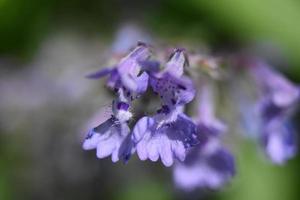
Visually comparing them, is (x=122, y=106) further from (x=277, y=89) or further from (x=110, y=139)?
(x=277, y=89)

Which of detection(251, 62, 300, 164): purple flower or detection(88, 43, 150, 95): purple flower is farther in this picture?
detection(251, 62, 300, 164): purple flower

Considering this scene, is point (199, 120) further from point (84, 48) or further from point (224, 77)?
point (84, 48)

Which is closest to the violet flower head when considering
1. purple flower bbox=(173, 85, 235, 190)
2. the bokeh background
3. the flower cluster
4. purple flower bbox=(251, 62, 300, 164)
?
the flower cluster

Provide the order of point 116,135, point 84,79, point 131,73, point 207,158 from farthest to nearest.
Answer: point 84,79 → point 207,158 → point 116,135 → point 131,73

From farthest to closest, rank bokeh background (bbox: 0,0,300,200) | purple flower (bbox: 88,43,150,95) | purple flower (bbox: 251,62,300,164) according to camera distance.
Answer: bokeh background (bbox: 0,0,300,200)
purple flower (bbox: 251,62,300,164)
purple flower (bbox: 88,43,150,95)

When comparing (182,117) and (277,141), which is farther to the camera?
(277,141)

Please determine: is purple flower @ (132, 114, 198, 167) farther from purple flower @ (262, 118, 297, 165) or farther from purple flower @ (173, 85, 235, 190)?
purple flower @ (262, 118, 297, 165)

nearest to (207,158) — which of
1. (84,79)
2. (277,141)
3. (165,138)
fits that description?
(277,141)
